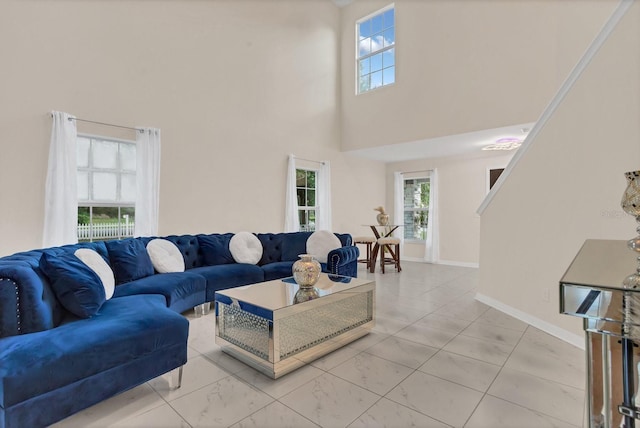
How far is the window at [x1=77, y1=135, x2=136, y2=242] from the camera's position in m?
3.87

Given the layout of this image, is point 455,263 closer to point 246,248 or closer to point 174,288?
point 246,248

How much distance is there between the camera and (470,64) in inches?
206

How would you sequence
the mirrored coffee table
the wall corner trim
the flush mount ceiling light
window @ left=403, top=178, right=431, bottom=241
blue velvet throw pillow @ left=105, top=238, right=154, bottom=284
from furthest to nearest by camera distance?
window @ left=403, top=178, right=431, bottom=241 < the flush mount ceiling light < blue velvet throw pillow @ left=105, top=238, right=154, bottom=284 < the wall corner trim < the mirrored coffee table

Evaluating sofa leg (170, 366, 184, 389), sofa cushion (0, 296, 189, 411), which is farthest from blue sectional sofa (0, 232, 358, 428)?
sofa leg (170, 366, 184, 389)

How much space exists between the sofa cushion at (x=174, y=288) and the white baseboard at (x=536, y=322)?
3392 mm

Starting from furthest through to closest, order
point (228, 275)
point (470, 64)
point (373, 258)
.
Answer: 1. point (373, 258)
2. point (470, 64)
3. point (228, 275)

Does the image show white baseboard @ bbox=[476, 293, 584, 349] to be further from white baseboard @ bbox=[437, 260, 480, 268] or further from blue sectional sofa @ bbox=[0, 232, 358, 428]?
blue sectional sofa @ bbox=[0, 232, 358, 428]

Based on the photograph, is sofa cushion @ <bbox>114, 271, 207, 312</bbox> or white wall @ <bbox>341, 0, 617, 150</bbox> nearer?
sofa cushion @ <bbox>114, 271, 207, 312</bbox>

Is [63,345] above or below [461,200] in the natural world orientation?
below

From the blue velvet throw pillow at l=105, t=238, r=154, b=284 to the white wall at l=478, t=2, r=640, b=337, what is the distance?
13.1ft

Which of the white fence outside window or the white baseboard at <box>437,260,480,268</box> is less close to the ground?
the white fence outside window

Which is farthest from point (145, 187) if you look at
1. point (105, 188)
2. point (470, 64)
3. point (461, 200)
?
point (461, 200)

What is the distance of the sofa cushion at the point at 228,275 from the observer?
3628mm

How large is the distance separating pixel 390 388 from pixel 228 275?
92.0 inches
